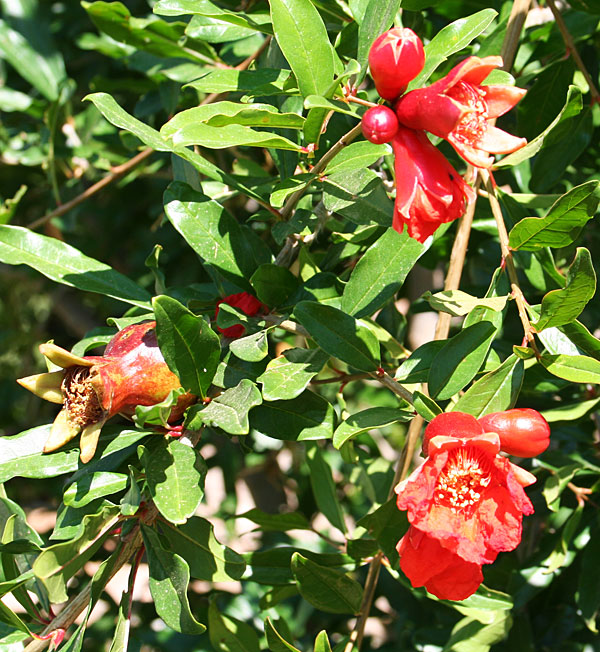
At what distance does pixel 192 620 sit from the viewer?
74 cm

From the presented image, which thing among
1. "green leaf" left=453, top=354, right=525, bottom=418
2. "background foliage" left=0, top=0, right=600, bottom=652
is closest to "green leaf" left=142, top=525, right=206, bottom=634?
"background foliage" left=0, top=0, right=600, bottom=652

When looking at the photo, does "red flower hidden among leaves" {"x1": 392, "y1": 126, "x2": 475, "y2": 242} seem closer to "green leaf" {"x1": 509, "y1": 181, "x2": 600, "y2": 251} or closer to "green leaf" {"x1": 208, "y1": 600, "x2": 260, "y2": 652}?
"green leaf" {"x1": 509, "y1": 181, "x2": 600, "y2": 251}

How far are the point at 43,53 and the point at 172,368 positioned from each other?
3.73 ft

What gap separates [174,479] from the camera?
0.72 metres

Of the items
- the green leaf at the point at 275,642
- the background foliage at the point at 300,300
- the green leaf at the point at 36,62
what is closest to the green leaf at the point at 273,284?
the background foliage at the point at 300,300

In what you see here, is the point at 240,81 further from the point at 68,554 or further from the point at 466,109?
the point at 68,554

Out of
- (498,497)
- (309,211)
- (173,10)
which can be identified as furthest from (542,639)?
(173,10)

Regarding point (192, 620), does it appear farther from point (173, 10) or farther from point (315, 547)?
point (315, 547)

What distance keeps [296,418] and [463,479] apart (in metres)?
0.20

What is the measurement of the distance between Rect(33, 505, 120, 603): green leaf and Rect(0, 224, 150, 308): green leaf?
256mm

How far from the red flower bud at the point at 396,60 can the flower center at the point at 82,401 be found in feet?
1.29

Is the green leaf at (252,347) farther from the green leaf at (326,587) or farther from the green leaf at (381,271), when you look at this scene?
the green leaf at (326,587)

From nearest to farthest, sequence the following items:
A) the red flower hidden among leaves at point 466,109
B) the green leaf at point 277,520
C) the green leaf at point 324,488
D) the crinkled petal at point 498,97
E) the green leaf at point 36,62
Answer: the red flower hidden among leaves at point 466,109 → the crinkled petal at point 498,97 → the green leaf at point 277,520 → the green leaf at point 324,488 → the green leaf at point 36,62

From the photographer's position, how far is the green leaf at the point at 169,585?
75 centimetres
